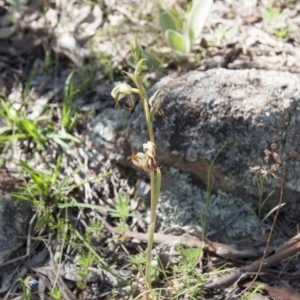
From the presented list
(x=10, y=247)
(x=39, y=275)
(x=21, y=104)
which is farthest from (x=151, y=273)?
(x=21, y=104)

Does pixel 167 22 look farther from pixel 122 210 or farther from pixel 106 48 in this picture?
pixel 122 210

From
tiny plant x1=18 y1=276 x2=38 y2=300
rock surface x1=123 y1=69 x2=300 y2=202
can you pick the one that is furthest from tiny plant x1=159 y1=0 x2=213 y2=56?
tiny plant x1=18 y1=276 x2=38 y2=300

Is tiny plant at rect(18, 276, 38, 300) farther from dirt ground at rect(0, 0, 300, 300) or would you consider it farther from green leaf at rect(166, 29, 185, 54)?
green leaf at rect(166, 29, 185, 54)

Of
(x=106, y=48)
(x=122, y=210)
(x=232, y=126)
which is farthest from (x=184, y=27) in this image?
(x=122, y=210)

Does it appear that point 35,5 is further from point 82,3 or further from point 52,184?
point 52,184

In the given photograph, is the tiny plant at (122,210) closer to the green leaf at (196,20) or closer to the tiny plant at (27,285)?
the tiny plant at (27,285)

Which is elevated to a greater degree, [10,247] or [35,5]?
[35,5]
